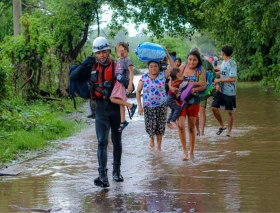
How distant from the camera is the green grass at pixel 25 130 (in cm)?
1052

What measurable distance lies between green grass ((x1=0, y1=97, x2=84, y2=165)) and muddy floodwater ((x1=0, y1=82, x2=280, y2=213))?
50cm

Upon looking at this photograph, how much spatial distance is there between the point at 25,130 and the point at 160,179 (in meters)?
5.20

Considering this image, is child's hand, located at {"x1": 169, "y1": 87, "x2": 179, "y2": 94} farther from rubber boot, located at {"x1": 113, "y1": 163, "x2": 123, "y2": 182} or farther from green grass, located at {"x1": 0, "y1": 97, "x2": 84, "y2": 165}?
green grass, located at {"x1": 0, "y1": 97, "x2": 84, "y2": 165}

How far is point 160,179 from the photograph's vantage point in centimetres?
788

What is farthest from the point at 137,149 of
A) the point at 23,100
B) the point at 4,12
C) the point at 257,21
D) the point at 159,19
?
the point at 4,12

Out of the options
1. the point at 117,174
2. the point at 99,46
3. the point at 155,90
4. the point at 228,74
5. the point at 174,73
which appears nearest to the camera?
the point at 99,46

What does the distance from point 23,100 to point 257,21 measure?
6948mm

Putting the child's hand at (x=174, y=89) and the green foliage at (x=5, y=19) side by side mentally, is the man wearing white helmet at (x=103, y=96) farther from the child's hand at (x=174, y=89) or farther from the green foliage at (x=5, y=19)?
the green foliage at (x=5, y=19)

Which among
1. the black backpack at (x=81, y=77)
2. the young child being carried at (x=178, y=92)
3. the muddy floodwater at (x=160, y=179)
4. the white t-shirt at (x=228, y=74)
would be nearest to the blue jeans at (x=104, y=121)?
the black backpack at (x=81, y=77)

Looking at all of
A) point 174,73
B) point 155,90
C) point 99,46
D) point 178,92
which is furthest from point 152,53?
point 99,46

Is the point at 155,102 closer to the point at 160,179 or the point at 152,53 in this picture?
the point at 152,53

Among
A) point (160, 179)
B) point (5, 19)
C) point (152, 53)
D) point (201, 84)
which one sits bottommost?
point (160, 179)

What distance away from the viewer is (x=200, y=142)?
1130cm

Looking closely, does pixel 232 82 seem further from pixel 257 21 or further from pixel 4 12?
pixel 4 12
